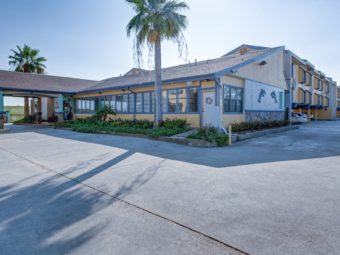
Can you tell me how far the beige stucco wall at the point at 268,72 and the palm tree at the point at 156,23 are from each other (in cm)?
456

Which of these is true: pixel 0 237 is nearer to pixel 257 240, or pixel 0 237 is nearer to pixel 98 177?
pixel 98 177

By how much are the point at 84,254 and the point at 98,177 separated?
2.80m

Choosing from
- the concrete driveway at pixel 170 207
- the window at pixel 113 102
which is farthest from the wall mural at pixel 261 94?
the window at pixel 113 102

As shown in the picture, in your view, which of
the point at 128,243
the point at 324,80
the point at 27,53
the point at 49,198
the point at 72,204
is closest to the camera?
the point at 128,243

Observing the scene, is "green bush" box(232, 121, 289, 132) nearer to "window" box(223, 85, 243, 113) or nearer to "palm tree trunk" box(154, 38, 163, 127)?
"window" box(223, 85, 243, 113)

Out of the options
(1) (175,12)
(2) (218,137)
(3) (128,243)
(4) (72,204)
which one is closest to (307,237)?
(3) (128,243)

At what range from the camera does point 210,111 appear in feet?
41.2

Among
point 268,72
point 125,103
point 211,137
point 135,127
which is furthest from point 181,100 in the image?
point 268,72

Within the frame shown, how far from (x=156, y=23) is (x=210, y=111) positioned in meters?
5.73

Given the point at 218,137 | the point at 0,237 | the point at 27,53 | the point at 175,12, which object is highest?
the point at 27,53

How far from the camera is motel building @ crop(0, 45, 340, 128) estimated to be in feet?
42.2

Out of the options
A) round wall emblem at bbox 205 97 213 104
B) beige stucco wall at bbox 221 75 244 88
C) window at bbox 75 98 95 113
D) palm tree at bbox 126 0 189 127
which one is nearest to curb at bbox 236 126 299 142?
round wall emblem at bbox 205 97 213 104

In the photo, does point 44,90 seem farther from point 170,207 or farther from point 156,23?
point 170,207

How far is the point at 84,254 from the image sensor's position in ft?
7.34
